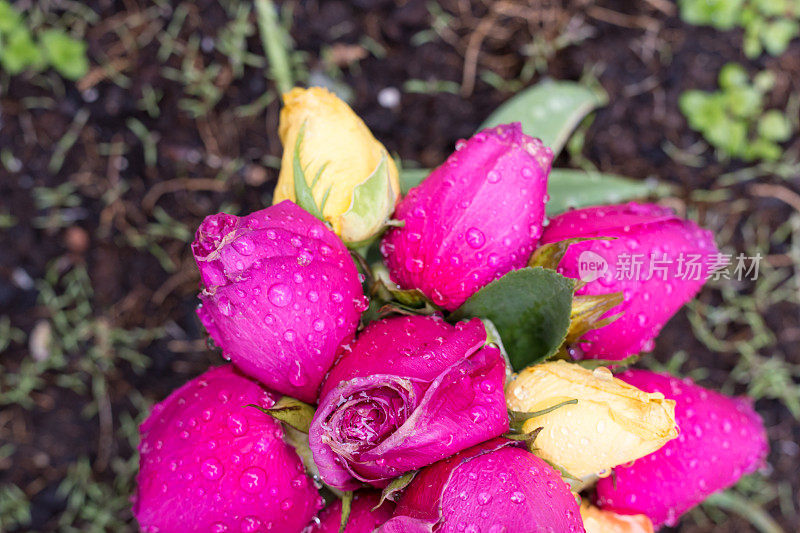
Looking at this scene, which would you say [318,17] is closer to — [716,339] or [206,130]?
[206,130]

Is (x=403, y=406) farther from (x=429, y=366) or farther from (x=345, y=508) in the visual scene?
(x=345, y=508)

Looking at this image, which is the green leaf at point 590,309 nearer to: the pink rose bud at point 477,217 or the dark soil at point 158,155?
the pink rose bud at point 477,217

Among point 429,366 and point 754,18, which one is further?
point 754,18

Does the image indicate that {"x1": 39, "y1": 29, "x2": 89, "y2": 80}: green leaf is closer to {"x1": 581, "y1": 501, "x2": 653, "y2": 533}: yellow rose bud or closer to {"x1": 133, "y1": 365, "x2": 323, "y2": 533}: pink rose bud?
{"x1": 133, "y1": 365, "x2": 323, "y2": 533}: pink rose bud

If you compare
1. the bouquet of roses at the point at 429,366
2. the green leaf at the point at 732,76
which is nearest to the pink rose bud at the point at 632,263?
the bouquet of roses at the point at 429,366

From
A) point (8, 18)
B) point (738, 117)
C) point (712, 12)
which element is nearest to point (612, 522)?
point (738, 117)

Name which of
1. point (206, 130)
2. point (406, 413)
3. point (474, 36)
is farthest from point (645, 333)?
A: point (206, 130)
